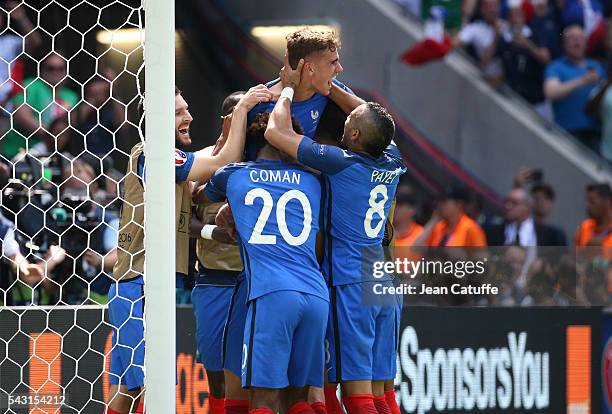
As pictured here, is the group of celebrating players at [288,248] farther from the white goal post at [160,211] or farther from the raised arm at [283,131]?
the white goal post at [160,211]

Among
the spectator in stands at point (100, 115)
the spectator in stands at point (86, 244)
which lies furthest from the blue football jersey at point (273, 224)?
the spectator in stands at point (100, 115)

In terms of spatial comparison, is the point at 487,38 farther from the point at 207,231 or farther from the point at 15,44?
the point at 207,231

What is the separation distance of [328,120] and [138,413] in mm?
1590

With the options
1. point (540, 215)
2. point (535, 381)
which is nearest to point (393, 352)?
point (535, 381)

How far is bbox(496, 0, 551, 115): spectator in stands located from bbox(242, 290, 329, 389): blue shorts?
476 cm

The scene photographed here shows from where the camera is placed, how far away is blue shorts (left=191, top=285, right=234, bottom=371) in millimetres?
4875

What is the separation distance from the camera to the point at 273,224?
4.15 metres

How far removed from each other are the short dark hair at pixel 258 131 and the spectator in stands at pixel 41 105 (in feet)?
8.27

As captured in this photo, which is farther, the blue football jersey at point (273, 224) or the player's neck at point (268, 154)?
the player's neck at point (268, 154)

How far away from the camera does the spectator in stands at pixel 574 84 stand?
8.33 meters

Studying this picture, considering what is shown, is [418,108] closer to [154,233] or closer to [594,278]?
[594,278]

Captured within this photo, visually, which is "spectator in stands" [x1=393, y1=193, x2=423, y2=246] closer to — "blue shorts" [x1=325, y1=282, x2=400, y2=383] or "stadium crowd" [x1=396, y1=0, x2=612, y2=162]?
"stadium crowd" [x1=396, y1=0, x2=612, y2=162]

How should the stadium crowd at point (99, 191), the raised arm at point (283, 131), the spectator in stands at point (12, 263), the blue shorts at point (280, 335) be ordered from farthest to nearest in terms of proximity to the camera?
the stadium crowd at point (99, 191) < the spectator in stands at point (12, 263) < the raised arm at point (283, 131) < the blue shorts at point (280, 335)

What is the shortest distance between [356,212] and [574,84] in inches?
173
